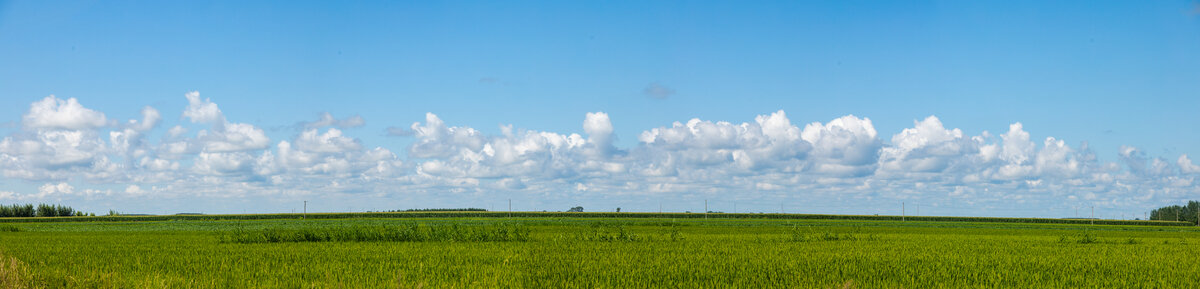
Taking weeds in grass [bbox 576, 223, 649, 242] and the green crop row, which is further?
weeds in grass [bbox 576, 223, 649, 242]

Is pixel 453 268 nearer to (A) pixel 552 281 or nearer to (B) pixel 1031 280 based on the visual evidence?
(A) pixel 552 281

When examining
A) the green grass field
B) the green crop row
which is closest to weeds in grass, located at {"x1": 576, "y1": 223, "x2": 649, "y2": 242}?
the green crop row

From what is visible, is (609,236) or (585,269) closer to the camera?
(585,269)

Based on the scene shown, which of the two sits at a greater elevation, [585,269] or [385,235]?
[585,269]

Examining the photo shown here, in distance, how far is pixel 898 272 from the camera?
13.2 meters

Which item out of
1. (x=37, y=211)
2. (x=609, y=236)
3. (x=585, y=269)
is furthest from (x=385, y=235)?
(x=37, y=211)

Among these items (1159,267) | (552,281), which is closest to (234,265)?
(552,281)

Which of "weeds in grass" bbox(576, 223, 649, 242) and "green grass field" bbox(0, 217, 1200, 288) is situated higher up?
"green grass field" bbox(0, 217, 1200, 288)

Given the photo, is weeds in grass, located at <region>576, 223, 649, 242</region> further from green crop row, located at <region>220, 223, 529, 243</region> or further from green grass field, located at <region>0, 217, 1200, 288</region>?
green grass field, located at <region>0, 217, 1200, 288</region>

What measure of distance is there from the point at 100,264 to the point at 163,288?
7.44 m

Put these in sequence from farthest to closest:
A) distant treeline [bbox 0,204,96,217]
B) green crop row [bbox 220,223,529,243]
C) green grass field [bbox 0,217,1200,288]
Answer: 1. distant treeline [bbox 0,204,96,217]
2. green crop row [bbox 220,223,529,243]
3. green grass field [bbox 0,217,1200,288]

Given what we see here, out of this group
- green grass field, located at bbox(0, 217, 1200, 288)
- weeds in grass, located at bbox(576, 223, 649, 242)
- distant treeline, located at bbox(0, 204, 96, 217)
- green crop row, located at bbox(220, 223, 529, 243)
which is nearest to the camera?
green grass field, located at bbox(0, 217, 1200, 288)

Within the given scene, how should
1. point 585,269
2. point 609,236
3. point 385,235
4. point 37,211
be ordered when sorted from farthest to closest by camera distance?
point 37,211 → point 609,236 → point 385,235 → point 585,269

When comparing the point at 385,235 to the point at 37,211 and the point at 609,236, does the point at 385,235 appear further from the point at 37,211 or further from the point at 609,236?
the point at 37,211
